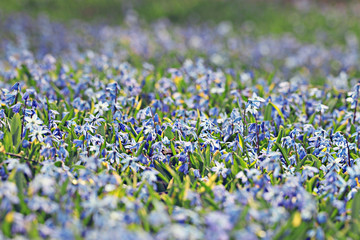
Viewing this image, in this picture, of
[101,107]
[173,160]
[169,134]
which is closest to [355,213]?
[173,160]

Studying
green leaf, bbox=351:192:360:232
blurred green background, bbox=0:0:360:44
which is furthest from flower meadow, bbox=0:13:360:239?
blurred green background, bbox=0:0:360:44

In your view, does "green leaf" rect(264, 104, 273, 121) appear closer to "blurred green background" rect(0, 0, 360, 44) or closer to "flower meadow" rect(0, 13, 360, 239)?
"flower meadow" rect(0, 13, 360, 239)

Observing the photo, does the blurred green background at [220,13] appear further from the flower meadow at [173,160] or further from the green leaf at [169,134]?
the green leaf at [169,134]

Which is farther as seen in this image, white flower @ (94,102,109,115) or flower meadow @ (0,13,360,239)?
white flower @ (94,102,109,115)

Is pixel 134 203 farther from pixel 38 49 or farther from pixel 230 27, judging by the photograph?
pixel 230 27

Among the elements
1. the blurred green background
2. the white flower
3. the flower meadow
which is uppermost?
the blurred green background

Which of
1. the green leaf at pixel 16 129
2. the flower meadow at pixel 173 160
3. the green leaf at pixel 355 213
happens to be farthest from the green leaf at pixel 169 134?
the green leaf at pixel 355 213

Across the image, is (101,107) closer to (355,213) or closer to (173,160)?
(173,160)
